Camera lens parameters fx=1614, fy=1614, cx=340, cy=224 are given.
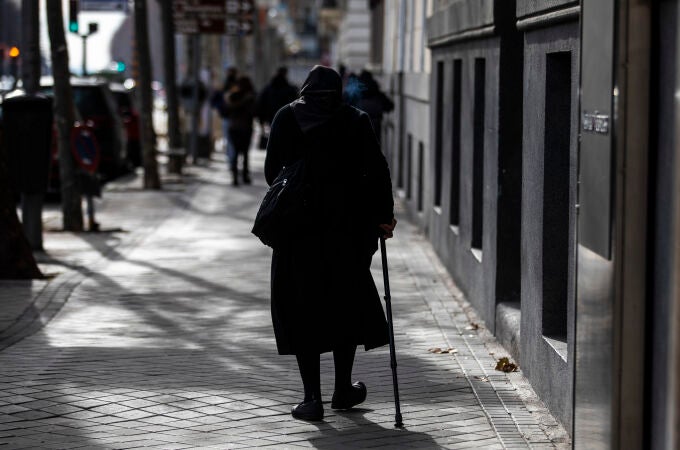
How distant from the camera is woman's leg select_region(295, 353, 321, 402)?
7461 mm

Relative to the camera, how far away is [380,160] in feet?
24.3

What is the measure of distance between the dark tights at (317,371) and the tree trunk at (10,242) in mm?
5622

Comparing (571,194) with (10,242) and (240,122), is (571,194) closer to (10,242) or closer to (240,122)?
(10,242)

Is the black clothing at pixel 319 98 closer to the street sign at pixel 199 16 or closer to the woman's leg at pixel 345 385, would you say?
the woman's leg at pixel 345 385

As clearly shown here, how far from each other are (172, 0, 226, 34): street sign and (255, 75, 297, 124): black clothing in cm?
915

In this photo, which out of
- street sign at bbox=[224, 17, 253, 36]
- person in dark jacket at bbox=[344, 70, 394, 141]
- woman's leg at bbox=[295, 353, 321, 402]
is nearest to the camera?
woman's leg at bbox=[295, 353, 321, 402]

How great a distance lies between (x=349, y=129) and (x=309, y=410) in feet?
4.26

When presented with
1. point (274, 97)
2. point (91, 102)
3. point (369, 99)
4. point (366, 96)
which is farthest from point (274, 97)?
point (366, 96)

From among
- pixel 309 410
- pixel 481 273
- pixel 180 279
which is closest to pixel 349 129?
pixel 309 410

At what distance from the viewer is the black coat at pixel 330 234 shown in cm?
737

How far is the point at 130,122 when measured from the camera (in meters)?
31.0

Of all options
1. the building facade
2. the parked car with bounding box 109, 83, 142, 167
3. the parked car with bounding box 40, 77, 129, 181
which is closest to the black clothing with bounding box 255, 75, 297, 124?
the parked car with bounding box 40, 77, 129, 181

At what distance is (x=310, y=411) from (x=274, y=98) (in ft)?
57.9

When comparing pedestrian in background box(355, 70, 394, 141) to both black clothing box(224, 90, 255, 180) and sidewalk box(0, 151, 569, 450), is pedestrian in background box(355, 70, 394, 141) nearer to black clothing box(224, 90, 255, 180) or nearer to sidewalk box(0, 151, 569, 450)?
sidewalk box(0, 151, 569, 450)
